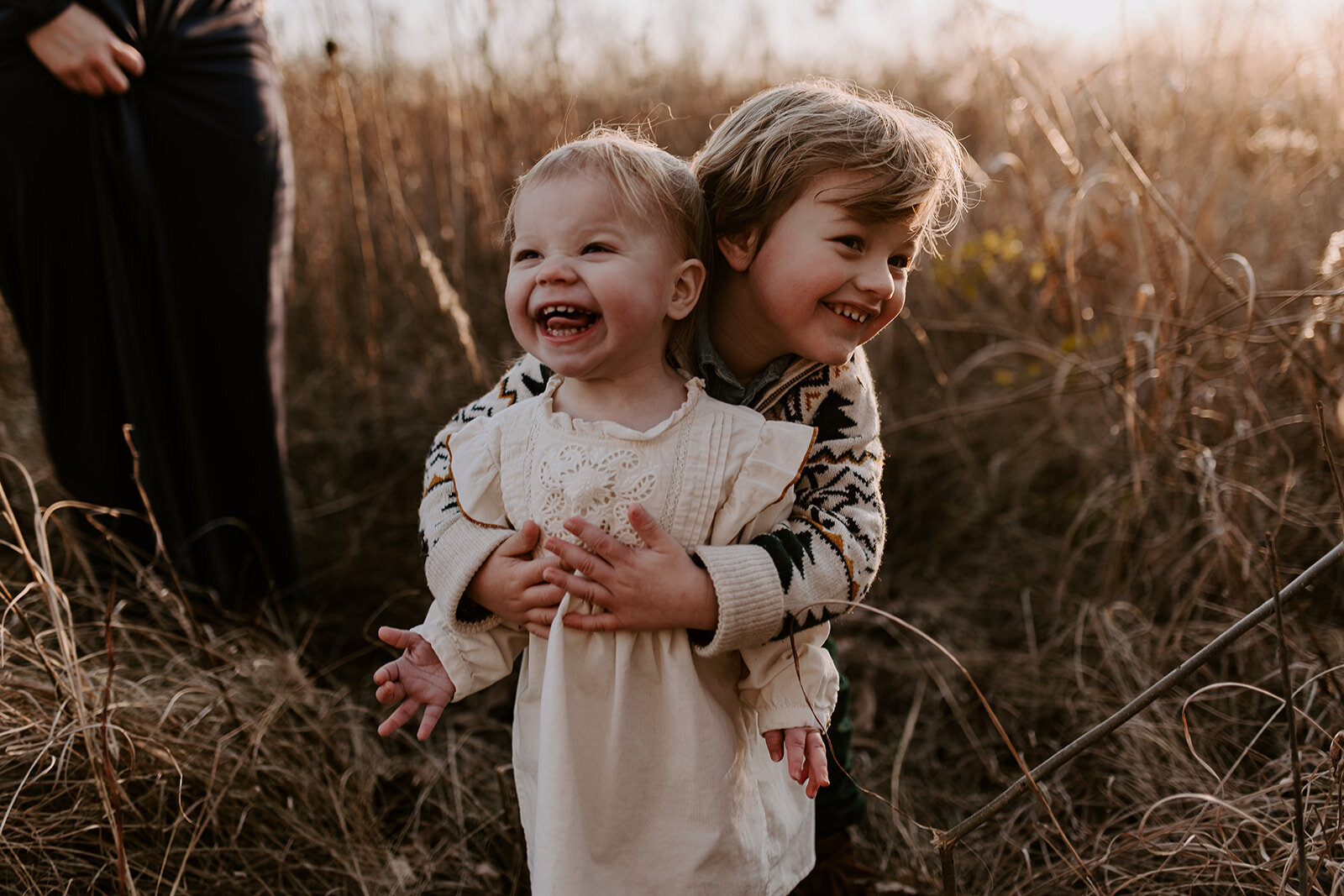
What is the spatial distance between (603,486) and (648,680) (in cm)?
25

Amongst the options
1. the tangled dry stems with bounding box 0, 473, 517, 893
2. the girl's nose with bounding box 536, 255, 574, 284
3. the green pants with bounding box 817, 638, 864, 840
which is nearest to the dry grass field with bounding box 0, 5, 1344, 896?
the tangled dry stems with bounding box 0, 473, 517, 893

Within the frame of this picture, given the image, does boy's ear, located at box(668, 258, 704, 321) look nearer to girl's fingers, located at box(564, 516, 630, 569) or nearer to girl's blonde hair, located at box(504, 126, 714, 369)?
girl's blonde hair, located at box(504, 126, 714, 369)

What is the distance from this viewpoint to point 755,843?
1.20m

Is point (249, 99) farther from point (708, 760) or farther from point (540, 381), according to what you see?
point (708, 760)

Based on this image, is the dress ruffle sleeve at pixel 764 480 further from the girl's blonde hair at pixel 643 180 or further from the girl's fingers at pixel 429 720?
the girl's fingers at pixel 429 720

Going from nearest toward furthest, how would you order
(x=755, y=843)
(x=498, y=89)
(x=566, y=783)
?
(x=566, y=783) → (x=755, y=843) → (x=498, y=89)

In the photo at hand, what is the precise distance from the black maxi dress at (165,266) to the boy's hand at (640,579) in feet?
4.03

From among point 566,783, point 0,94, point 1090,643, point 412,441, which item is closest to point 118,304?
point 0,94

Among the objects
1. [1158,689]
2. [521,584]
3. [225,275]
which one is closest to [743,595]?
[521,584]

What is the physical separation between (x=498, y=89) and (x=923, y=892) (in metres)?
2.83

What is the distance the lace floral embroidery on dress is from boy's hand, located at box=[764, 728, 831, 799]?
301 millimetres

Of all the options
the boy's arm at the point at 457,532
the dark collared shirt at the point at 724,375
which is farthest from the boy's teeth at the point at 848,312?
the boy's arm at the point at 457,532

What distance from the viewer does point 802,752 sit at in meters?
1.14

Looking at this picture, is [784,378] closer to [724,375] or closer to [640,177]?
[724,375]
